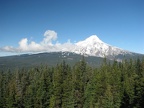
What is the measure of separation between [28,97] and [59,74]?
14.7 metres

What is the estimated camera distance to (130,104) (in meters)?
64.8

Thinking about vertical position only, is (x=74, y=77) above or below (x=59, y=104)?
above

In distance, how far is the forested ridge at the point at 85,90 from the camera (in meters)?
62.2

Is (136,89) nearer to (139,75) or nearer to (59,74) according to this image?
(139,75)

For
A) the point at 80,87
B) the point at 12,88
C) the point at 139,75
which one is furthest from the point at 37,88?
the point at 139,75

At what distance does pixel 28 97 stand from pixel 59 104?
45.7 feet

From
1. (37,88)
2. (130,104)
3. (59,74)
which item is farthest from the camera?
(37,88)

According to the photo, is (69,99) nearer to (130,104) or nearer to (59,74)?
(59,74)

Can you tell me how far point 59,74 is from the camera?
229ft

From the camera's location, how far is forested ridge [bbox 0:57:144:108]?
6219 cm

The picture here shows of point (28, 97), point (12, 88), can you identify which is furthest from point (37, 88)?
point (12, 88)

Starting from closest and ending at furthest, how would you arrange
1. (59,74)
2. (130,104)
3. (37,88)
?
1. (130,104)
2. (59,74)
3. (37,88)

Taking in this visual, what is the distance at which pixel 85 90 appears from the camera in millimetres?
68938

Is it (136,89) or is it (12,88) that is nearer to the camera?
(136,89)
